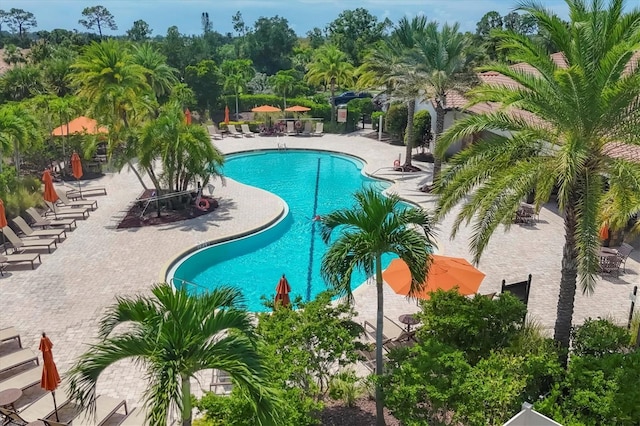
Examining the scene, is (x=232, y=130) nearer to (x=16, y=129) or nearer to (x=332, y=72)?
(x=332, y=72)

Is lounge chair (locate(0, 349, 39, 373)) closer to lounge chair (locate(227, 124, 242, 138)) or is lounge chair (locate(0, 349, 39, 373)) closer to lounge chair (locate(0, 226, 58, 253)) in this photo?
lounge chair (locate(0, 226, 58, 253))

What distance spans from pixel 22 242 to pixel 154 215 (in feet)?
16.6

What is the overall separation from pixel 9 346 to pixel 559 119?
12826 mm

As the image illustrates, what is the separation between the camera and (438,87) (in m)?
24.2

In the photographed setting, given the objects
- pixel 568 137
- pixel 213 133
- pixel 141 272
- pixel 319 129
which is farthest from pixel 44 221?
pixel 319 129

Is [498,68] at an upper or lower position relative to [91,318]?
upper

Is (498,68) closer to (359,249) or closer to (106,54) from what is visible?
(359,249)

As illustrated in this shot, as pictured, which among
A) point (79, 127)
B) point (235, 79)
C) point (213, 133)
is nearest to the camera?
point (79, 127)

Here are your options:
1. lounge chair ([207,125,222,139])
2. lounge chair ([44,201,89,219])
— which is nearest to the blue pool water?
lounge chair ([44,201,89,219])

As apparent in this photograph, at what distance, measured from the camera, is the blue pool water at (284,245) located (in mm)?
17250

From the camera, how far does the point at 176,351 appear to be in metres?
5.81

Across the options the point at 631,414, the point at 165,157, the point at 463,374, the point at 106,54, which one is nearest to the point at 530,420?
the point at 463,374

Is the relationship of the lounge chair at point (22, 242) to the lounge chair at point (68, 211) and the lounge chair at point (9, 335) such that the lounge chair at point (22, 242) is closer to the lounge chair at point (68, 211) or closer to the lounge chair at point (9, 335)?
the lounge chair at point (68, 211)

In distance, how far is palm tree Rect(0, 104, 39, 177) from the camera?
67.3 feet
